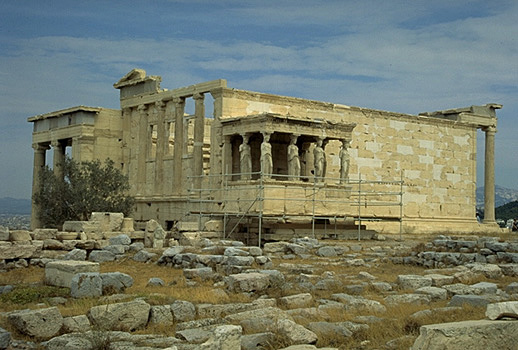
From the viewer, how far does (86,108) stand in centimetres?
3042

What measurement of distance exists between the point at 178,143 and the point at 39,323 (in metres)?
20.4

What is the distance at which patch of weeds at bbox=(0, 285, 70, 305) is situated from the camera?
11.4 metres

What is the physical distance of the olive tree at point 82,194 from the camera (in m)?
27.3

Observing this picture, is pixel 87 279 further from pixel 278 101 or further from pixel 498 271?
pixel 278 101

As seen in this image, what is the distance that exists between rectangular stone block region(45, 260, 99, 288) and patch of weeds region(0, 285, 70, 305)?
187mm

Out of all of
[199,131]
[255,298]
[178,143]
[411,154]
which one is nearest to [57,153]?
[178,143]

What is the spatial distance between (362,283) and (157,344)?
591 centimetres

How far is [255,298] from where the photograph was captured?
1163 centimetres

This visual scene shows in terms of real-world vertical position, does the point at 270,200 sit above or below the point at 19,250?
above

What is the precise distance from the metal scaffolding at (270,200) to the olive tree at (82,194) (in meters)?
3.06

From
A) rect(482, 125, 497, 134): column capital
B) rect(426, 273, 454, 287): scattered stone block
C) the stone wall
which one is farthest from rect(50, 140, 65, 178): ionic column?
rect(426, 273, 454, 287): scattered stone block

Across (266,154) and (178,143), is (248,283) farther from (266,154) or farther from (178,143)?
(178,143)

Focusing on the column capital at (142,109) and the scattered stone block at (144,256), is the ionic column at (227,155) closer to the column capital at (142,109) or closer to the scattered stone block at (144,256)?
the column capital at (142,109)

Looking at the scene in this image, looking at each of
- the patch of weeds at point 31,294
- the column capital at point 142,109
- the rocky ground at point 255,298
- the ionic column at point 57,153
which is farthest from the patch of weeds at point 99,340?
the ionic column at point 57,153
